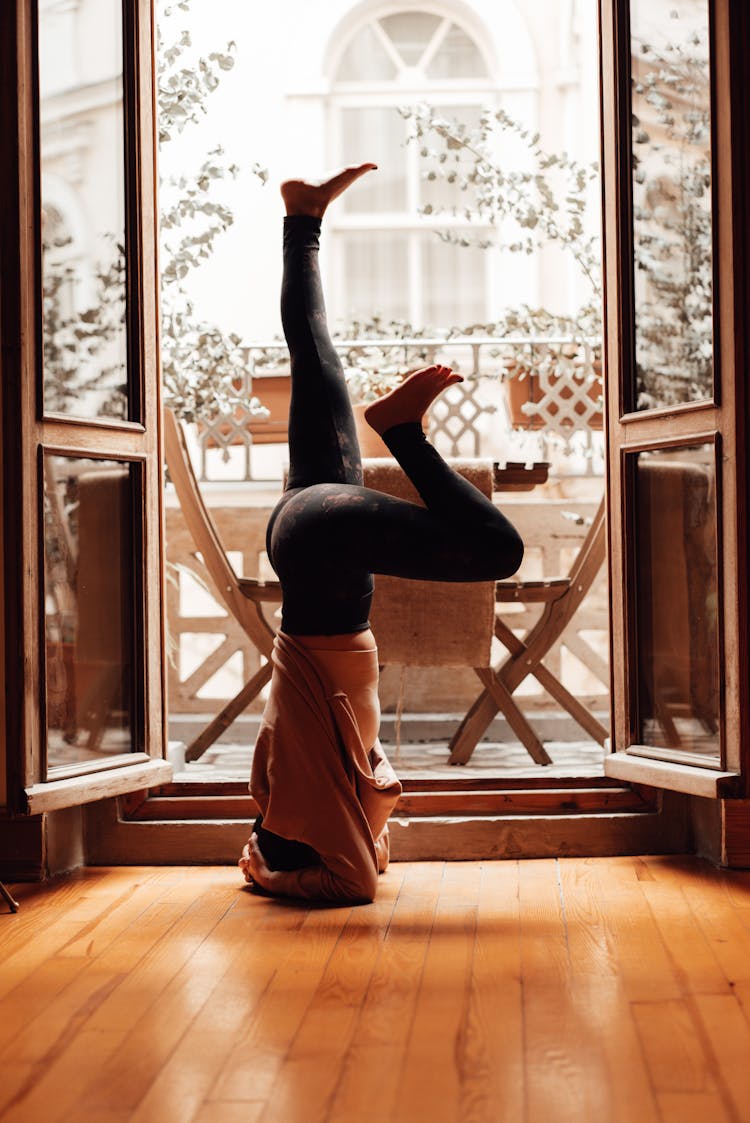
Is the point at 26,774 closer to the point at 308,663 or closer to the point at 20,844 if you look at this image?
the point at 20,844

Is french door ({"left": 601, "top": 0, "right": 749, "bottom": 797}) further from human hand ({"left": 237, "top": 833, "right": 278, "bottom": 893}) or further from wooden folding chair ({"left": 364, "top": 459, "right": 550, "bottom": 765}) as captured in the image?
human hand ({"left": 237, "top": 833, "right": 278, "bottom": 893})

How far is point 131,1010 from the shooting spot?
209 centimetres

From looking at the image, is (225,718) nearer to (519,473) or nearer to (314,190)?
(519,473)

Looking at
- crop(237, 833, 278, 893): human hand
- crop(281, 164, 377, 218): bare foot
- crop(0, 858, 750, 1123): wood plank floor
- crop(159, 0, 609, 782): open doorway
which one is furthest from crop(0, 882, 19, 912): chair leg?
crop(159, 0, 609, 782): open doorway

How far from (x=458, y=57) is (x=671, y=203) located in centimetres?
465

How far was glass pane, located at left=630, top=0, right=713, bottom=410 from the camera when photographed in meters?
Result: 3.05

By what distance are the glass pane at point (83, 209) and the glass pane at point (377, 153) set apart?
431 cm

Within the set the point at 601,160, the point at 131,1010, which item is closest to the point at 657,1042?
the point at 131,1010

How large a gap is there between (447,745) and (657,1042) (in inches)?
99.0

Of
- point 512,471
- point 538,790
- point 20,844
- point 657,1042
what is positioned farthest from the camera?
point 512,471

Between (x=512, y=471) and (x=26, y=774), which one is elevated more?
(x=512, y=471)

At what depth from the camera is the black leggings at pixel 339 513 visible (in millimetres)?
2695

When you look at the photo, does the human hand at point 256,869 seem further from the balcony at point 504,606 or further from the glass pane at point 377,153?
the glass pane at point 377,153

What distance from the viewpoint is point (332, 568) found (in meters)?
2.82
